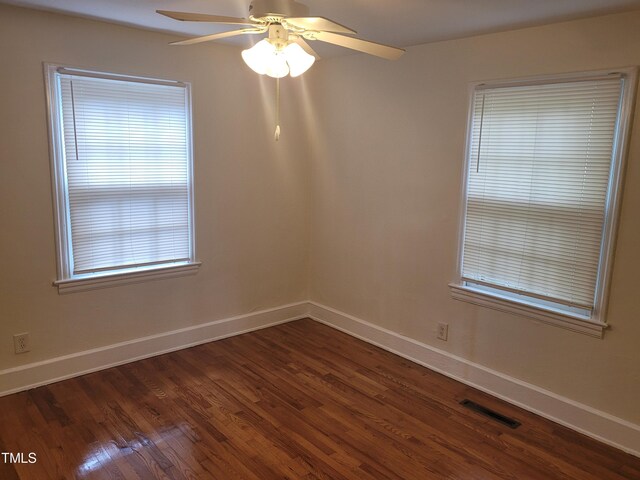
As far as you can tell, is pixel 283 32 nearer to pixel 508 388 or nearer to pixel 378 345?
pixel 508 388

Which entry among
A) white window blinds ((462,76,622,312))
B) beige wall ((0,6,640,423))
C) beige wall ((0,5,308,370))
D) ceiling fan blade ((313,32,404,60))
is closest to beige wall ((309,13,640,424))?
beige wall ((0,6,640,423))

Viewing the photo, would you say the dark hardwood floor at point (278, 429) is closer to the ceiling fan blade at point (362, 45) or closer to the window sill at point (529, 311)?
the window sill at point (529, 311)

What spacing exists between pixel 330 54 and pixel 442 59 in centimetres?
99

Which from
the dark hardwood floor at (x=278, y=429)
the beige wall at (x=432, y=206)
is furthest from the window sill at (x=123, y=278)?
the beige wall at (x=432, y=206)

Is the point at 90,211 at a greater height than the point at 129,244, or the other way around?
A: the point at 90,211

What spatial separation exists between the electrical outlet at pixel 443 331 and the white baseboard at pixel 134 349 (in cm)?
146

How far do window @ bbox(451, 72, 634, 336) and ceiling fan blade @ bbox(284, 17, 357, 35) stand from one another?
4.92 ft

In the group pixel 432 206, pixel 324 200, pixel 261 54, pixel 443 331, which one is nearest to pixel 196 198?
pixel 324 200

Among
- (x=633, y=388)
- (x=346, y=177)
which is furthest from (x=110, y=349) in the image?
(x=633, y=388)

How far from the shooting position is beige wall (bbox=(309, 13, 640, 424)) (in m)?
2.61

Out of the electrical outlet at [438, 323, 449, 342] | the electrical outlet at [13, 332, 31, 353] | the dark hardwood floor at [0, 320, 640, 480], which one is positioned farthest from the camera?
the electrical outlet at [438, 323, 449, 342]

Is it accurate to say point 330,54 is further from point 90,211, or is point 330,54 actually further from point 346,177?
point 90,211

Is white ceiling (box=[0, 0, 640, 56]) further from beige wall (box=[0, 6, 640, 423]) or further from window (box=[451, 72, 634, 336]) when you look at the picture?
window (box=[451, 72, 634, 336])

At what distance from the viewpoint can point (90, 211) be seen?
126 inches
